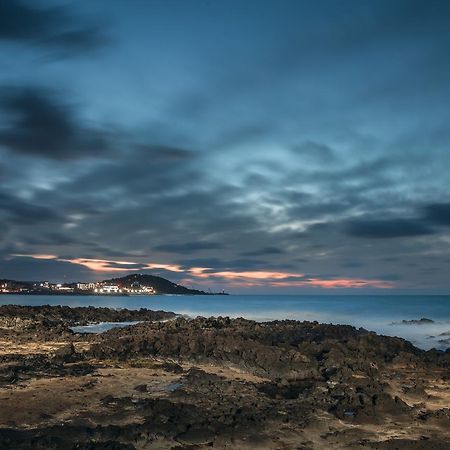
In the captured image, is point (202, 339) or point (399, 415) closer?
point (399, 415)

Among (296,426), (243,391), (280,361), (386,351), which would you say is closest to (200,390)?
(243,391)

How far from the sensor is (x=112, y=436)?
523 inches

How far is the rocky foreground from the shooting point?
1352 centimetres

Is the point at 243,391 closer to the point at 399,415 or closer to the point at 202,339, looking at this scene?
the point at 399,415

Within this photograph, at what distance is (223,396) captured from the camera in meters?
18.5

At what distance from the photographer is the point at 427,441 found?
530 inches

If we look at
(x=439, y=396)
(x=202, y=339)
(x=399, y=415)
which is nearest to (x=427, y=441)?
(x=399, y=415)

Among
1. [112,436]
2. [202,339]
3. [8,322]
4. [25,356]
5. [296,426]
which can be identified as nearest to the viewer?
[112,436]

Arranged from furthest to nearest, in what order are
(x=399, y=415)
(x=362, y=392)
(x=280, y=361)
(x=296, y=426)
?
(x=280, y=361)
(x=362, y=392)
(x=399, y=415)
(x=296, y=426)

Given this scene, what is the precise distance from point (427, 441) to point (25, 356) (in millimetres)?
23346

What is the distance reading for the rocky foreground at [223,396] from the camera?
13.5m

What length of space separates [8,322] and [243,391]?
137ft

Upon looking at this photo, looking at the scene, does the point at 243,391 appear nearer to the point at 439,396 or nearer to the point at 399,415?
the point at 399,415

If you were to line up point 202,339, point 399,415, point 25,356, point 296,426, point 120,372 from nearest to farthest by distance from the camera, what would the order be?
1. point 296,426
2. point 399,415
3. point 120,372
4. point 25,356
5. point 202,339
